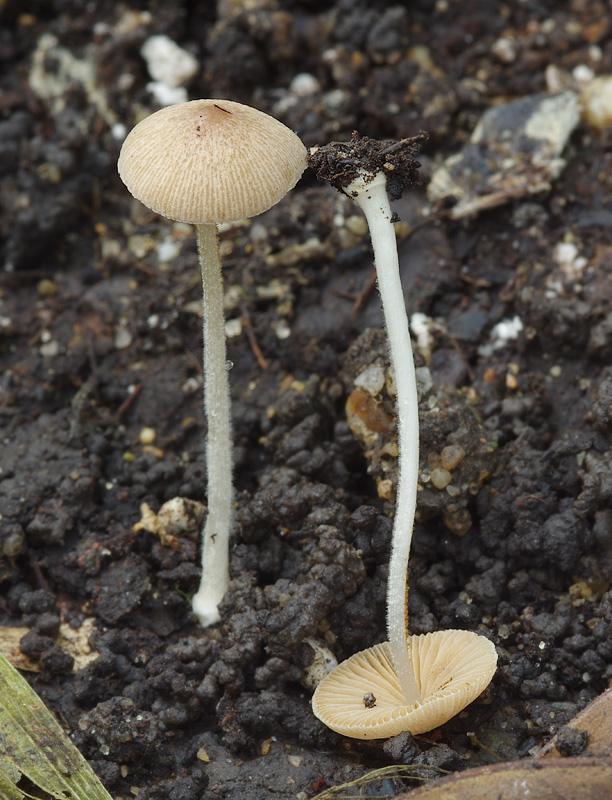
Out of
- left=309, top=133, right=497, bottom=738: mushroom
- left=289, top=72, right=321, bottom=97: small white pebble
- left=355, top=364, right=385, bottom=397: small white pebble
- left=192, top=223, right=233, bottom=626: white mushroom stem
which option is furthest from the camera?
left=289, top=72, right=321, bottom=97: small white pebble

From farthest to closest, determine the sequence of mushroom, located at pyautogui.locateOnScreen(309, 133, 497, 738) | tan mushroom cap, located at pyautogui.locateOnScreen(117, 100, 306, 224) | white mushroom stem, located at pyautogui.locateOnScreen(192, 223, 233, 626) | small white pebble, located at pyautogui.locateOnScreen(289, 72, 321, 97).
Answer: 1. small white pebble, located at pyautogui.locateOnScreen(289, 72, 321, 97)
2. white mushroom stem, located at pyautogui.locateOnScreen(192, 223, 233, 626)
3. mushroom, located at pyautogui.locateOnScreen(309, 133, 497, 738)
4. tan mushroom cap, located at pyautogui.locateOnScreen(117, 100, 306, 224)

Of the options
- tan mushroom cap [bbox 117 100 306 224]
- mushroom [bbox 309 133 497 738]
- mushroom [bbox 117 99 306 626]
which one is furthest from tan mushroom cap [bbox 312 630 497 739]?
tan mushroom cap [bbox 117 100 306 224]

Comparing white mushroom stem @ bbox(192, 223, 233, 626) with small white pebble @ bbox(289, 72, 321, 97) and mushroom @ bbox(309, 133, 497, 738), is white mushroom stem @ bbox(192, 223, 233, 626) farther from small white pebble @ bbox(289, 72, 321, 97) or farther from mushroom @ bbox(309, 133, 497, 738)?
small white pebble @ bbox(289, 72, 321, 97)

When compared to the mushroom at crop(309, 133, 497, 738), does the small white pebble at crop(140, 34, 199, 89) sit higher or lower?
higher

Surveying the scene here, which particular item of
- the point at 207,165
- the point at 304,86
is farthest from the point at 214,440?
the point at 304,86

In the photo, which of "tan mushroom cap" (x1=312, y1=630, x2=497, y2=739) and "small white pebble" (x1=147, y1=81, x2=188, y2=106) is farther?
"small white pebble" (x1=147, y1=81, x2=188, y2=106)

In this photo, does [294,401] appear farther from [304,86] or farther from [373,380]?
[304,86]

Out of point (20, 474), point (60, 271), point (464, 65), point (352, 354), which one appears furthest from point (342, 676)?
point (464, 65)
